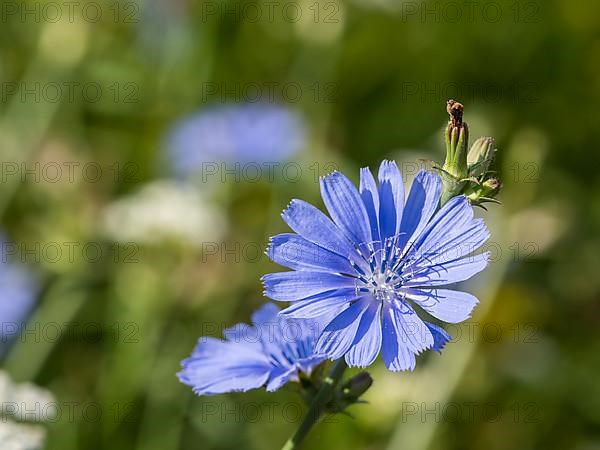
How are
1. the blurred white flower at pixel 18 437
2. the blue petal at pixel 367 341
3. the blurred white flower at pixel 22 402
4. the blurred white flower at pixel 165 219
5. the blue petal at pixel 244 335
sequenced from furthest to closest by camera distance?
the blurred white flower at pixel 165 219 < the blurred white flower at pixel 22 402 < the blurred white flower at pixel 18 437 < the blue petal at pixel 244 335 < the blue petal at pixel 367 341

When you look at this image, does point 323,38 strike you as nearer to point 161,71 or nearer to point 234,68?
point 234,68

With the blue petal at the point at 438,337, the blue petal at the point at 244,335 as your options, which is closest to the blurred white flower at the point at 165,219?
the blue petal at the point at 244,335

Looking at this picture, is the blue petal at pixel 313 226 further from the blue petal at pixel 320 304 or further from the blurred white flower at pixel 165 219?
the blurred white flower at pixel 165 219

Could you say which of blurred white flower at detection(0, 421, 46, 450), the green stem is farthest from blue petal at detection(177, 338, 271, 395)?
blurred white flower at detection(0, 421, 46, 450)

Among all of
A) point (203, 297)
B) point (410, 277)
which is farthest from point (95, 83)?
point (410, 277)

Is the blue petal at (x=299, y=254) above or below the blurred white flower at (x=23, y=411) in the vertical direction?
above

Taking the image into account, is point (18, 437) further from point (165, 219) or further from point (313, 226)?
point (165, 219)

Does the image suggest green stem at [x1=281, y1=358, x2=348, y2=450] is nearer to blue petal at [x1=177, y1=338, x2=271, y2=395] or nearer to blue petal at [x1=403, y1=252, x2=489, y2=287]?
blue petal at [x1=177, y1=338, x2=271, y2=395]
